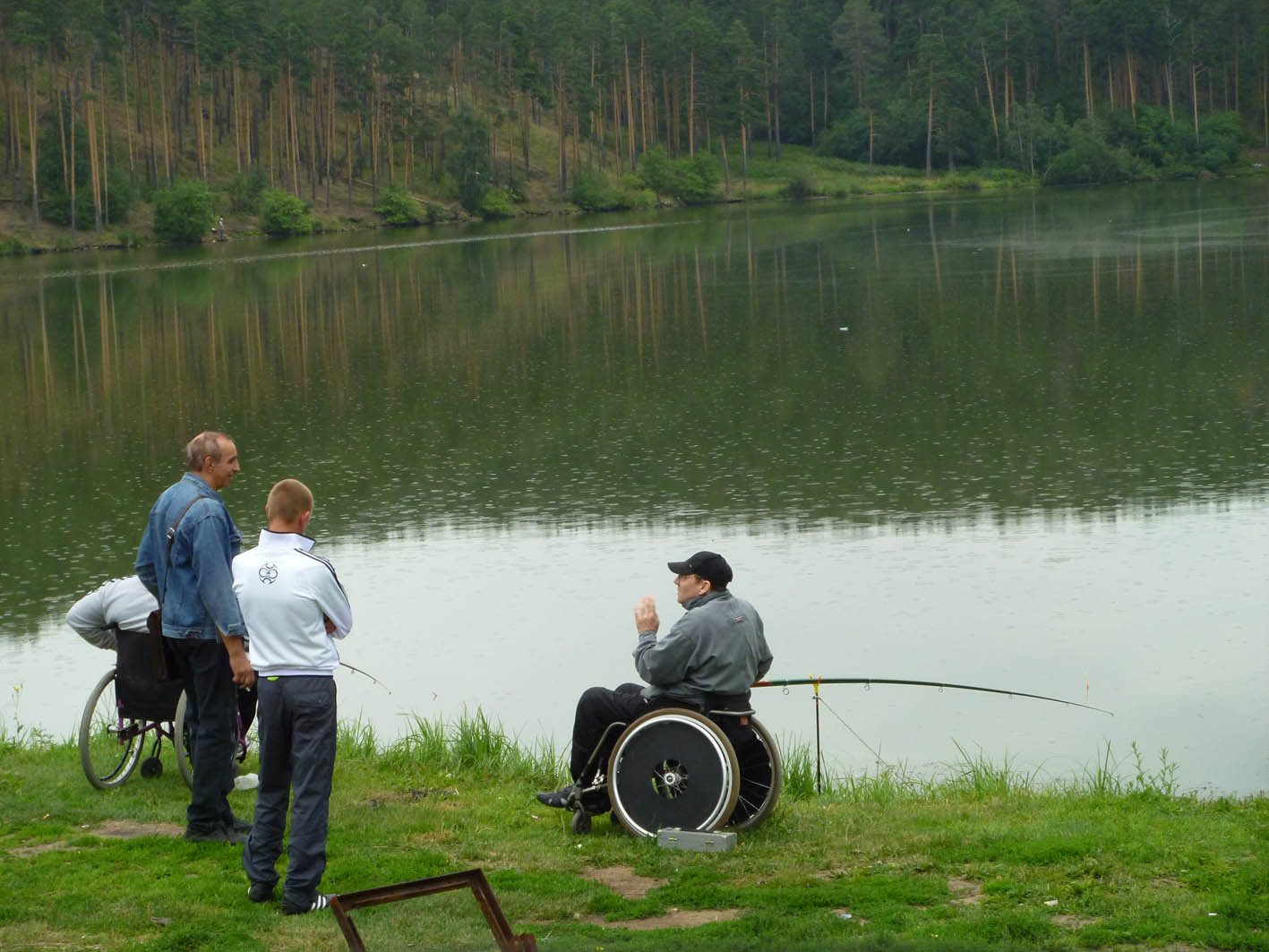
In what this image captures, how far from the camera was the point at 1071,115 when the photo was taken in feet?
396

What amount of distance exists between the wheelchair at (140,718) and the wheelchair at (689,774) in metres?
2.11

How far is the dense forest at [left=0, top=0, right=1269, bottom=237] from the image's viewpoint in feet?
280

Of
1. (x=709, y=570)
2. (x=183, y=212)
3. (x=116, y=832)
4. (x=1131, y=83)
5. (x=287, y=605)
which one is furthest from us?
(x=1131, y=83)

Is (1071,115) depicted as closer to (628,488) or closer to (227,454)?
(628,488)

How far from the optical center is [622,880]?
6.48m

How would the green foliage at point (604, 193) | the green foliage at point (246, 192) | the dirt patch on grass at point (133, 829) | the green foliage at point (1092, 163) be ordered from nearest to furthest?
1. the dirt patch on grass at point (133, 829)
2. the green foliage at point (246, 192)
3. the green foliage at point (604, 193)
4. the green foliage at point (1092, 163)

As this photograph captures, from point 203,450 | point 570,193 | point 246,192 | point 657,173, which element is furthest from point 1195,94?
point 203,450

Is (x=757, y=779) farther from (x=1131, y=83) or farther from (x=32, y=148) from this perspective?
(x=1131, y=83)

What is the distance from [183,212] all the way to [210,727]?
7487 centimetres

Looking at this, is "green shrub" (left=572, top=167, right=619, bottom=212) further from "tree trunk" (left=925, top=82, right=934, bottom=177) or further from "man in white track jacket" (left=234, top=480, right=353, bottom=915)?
"man in white track jacket" (left=234, top=480, right=353, bottom=915)

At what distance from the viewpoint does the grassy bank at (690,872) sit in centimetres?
564

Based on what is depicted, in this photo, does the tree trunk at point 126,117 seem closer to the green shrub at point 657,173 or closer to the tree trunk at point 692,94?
the green shrub at point 657,173

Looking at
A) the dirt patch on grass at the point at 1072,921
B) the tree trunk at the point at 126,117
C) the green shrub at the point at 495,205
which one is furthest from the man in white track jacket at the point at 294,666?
the green shrub at the point at 495,205

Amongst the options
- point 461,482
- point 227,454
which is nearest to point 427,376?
point 461,482
